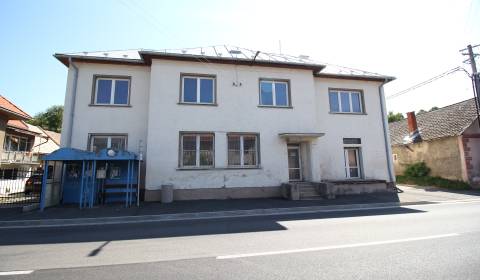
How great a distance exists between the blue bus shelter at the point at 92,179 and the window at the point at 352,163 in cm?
1164

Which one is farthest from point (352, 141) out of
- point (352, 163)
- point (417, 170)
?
point (417, 170)

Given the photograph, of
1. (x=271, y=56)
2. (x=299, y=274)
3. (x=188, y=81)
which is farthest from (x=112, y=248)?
(x=271, y=56)

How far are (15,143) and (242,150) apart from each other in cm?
2720

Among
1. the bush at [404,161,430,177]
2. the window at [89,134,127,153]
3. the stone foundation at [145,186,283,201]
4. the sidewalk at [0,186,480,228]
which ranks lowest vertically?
the sidewalk at [0,186,480,228]

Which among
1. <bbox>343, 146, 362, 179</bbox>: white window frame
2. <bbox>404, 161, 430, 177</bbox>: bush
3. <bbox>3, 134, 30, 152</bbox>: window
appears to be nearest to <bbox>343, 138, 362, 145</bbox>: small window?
<bbox>343, 146, 362, 179</bbox>: white window frame

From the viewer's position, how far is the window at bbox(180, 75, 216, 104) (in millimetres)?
13133

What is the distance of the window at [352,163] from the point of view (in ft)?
49.8

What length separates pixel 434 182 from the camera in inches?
700

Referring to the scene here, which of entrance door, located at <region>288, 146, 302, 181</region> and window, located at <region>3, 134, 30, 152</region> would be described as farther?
window, located at <region>3, 134, 30, 152</region>

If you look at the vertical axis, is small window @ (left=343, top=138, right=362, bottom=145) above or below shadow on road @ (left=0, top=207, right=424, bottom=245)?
above

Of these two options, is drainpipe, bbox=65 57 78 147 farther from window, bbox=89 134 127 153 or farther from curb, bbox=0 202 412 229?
curb, bbox=0 202 412 229

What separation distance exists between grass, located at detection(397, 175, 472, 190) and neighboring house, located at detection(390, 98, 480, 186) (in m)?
0.55

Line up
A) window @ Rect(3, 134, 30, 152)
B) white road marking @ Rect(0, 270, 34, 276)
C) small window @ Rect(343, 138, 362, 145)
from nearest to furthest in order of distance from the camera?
1. white road marking @ Rect(0, 270, 34, 276)
2. small window @ Rect(343, 138, 362, 145)
3. window @ Rect(3, 134, 30, 152)

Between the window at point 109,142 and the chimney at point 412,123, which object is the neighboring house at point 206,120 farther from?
the chimney at point 412,123
